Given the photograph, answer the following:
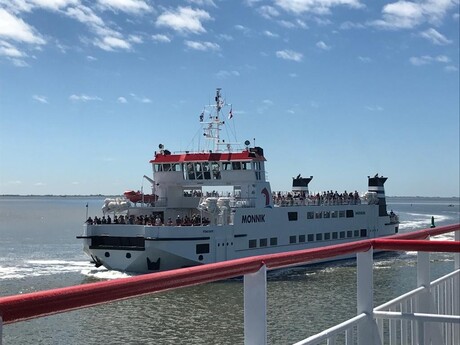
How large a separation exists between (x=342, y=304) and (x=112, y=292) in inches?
713

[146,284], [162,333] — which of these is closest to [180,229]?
[162,333]

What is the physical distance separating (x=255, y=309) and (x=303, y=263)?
67 cm

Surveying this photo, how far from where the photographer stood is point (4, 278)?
26547 millimetres

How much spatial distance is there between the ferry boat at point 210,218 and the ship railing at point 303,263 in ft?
69.3

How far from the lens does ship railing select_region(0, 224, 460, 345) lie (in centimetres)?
171

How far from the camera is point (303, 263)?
321 cm

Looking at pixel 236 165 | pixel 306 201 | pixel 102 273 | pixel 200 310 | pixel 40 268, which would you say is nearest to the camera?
pixel 200 310

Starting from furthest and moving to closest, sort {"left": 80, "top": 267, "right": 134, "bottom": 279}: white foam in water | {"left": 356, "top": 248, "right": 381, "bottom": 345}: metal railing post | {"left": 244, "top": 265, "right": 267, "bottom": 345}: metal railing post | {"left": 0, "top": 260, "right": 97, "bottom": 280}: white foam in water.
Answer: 1. {"left": 0, "top": 260, "right": 97, "bottom": 280}: white foam in water
2. {"left": 80, "top": 267, "right": 134, "bottom": 279}: white foam in water
3. {"left": 356, "top": 248, "right": 381, "bottom": 345}: metal railing post
4. {"left": 244, "top": 265, "right": 267, "bottom": 345}: metal railing post

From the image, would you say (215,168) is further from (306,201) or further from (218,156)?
(306,201)

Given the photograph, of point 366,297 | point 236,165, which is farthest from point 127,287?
point 236,165

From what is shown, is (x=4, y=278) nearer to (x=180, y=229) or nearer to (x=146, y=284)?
(x=180, y=229)

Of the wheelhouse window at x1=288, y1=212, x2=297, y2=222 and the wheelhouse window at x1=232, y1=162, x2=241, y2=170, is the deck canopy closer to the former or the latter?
the wheelhouse window at x1=232, y1=162, x2=241, y2=170

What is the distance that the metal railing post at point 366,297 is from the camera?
3.68 metres

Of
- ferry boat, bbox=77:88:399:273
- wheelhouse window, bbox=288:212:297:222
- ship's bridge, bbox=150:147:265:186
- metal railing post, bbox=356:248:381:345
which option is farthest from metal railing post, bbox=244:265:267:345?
wheelhouse window, bbox=288:212:297:222
